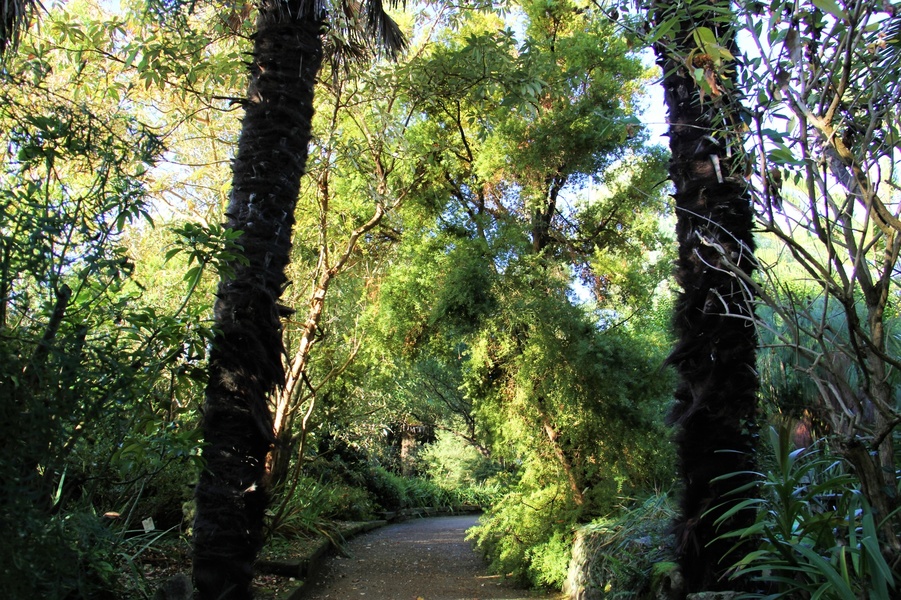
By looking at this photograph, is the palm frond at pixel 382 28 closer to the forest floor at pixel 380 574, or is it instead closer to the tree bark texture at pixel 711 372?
the tree bark texture at pixel 711 372

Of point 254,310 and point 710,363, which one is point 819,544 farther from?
point 254,310

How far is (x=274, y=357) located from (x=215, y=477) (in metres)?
0.76

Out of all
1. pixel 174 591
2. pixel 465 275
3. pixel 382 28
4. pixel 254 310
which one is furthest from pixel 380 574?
pixel 382 28

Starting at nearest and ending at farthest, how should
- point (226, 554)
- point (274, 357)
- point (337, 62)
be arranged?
point (226, 554) → point (274, 357) → point (337, 62)

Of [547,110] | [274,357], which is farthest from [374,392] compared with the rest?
[274,357]

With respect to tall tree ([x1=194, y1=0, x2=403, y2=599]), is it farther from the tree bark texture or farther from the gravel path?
the gravel path

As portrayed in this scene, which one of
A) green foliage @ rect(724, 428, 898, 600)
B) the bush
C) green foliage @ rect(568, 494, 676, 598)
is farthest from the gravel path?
green foliage @ rect(724, 428, 898, 600)

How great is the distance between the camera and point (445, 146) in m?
8.60

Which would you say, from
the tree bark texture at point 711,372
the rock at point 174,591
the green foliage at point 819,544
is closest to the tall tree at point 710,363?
the tree bark texture at point 711,372

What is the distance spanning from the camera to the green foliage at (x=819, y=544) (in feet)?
8.16

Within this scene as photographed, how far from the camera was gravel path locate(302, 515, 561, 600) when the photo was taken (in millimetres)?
7359

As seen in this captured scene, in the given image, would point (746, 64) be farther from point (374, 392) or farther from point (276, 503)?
point (374, 392)

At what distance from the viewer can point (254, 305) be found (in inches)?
153

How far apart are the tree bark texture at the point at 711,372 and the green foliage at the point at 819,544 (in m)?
0.36
